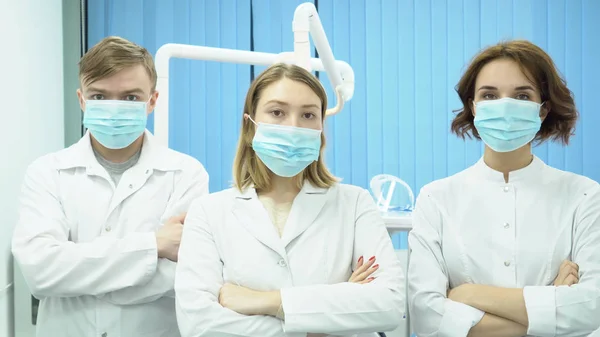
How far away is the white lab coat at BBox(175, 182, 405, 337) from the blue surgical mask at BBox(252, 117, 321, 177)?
9 centimetres

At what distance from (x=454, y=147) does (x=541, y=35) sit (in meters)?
0.92

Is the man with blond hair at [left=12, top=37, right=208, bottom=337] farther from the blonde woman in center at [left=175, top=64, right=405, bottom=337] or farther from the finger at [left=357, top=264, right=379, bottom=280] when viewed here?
the finger at [left=357, top=264, right=379, bottom=280]

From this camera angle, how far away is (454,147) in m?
3.49

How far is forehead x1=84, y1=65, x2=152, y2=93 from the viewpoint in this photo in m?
1.63

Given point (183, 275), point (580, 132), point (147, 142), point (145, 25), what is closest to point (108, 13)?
point (145, 25)

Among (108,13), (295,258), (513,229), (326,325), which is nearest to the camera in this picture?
(326,325)

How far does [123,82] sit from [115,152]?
9.3 inches

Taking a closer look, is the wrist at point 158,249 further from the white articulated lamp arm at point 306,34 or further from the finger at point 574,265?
the finger at point 574,265

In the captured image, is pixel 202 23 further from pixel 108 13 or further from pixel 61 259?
pixel 61 259

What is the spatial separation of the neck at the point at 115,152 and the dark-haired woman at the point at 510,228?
919mm

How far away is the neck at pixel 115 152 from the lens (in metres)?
1.73

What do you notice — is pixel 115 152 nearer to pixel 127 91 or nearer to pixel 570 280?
pixel 127 91

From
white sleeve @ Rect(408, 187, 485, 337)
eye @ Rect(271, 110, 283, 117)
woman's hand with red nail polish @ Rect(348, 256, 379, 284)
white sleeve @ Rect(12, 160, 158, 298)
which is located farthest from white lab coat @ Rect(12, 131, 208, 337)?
white sleeve @ Rect(408, 187, 485, 337)

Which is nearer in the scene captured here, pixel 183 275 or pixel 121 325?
pixel 183 275
